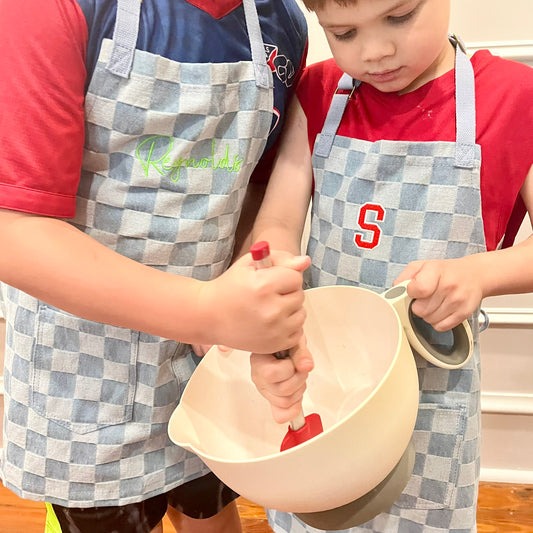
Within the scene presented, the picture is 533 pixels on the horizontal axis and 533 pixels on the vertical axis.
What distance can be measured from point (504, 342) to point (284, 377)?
0.80m

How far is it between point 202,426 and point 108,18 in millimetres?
420

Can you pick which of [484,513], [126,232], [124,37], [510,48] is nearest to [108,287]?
[126,232]

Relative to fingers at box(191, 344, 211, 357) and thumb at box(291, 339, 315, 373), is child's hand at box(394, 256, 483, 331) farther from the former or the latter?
fingers at box(191, 344, 211, 357)

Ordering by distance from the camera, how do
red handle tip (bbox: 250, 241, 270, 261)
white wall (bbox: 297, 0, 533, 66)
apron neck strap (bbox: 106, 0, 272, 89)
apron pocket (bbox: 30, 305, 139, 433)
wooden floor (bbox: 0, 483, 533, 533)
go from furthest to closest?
wooden floor (bbox: 0, 483, 533, 533), white wall (bbox: 297, 0, 533, 66), apron pocket (bbox: 30, 305, 139, 433), apron neck strap (bbox: 106, 0, 272, 89), red handle tip (bbox: 250, 241, 270, 261)

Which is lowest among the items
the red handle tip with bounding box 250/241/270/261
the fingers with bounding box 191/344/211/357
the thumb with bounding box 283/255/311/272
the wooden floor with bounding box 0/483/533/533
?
the wooden floor with bounding box 0/483/533/533

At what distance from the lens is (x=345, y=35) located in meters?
0.61

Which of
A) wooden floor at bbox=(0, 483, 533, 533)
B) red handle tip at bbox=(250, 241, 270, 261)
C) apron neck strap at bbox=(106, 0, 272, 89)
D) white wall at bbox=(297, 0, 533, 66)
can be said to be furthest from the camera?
wooden floor at bbox=(0, 483, 533, 533)

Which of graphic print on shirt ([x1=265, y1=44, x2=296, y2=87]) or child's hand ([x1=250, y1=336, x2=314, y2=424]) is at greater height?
graphic print on shirt ([x1=265, y1=44, x2=296, y2=87])

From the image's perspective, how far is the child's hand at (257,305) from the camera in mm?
440

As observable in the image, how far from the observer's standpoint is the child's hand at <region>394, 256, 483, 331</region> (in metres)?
0.55

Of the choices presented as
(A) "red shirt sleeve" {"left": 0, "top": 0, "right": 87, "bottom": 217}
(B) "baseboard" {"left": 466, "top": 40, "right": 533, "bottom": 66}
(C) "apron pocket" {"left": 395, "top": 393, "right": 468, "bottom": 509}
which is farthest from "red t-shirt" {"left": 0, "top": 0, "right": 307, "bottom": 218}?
(B) "baseboard" {"left": 466, "top": 40, "right": 533, "bottom": 66}

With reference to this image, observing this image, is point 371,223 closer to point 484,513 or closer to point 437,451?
point 437,451

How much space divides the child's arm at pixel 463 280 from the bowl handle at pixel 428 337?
0.4 inches

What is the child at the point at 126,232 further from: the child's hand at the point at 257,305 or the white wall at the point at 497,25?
the white wall at the point at 497,25
